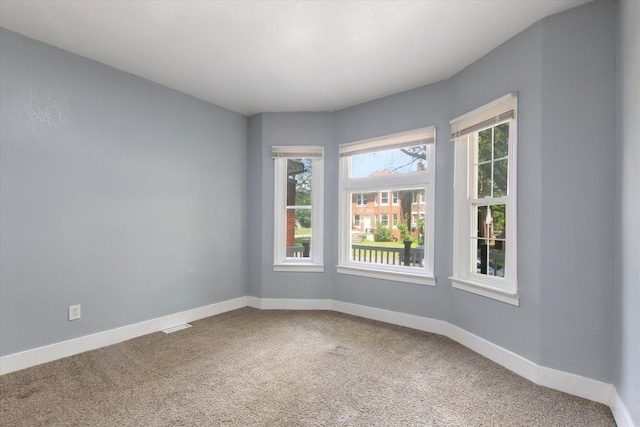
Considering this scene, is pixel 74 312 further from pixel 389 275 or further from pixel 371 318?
pixel 389 275

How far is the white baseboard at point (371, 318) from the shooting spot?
202cm

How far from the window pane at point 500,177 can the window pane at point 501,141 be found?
0.06m

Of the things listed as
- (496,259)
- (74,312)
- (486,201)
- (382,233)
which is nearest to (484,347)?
(496,259)

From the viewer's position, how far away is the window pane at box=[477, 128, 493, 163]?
276 cm

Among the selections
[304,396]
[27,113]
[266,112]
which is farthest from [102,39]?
[304,396]

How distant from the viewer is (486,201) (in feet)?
9.00

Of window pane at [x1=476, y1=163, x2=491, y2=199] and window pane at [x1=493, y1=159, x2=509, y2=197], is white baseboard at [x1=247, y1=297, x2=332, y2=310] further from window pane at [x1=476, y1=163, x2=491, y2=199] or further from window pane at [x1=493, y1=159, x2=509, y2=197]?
window pane at [x1=493, y1=159, x2=509, y2=197]

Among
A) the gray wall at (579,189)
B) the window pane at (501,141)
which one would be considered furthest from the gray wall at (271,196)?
the window pane at (501,141)

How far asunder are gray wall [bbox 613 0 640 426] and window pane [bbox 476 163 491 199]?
92 cm

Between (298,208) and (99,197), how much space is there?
6.97 ft

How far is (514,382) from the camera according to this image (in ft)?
7.27

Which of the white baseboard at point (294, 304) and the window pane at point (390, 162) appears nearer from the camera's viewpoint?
the window pane at point (390, 162)

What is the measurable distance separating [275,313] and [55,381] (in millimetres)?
2073

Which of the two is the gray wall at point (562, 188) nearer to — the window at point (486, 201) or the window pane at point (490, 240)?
the window at point (486, 201)
